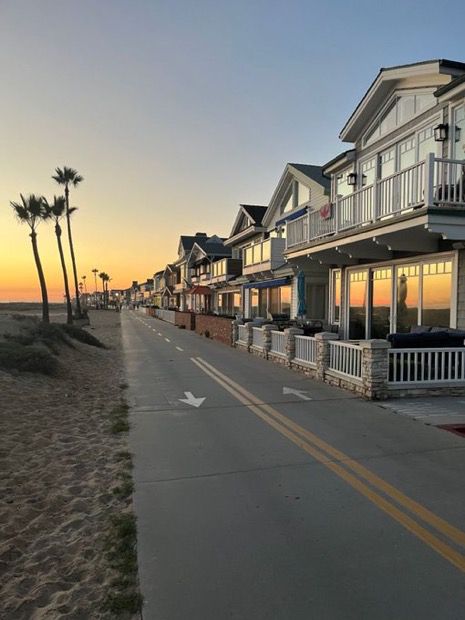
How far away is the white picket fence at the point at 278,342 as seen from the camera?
14.9 meters

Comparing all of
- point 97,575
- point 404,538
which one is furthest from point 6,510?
point 404,538

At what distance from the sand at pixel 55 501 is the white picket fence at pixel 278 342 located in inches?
260

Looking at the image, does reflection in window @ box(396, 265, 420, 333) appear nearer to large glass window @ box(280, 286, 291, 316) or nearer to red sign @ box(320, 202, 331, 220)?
red sign @ box(320, 202, 331, 220)

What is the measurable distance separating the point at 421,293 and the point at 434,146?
3944 mm

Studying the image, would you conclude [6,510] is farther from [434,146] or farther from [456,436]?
[434,146]

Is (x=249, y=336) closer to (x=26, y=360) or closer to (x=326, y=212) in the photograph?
(x=326, y=212)

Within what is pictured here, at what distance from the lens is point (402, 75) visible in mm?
13500

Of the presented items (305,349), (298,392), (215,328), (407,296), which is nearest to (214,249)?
(215,328)

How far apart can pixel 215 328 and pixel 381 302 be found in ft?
40.8

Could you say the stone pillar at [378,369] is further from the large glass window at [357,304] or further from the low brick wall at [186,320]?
the low brick wall at [186,320]

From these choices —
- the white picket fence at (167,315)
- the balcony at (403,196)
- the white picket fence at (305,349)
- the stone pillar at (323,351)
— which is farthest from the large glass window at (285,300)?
the white picket fence at (167,315)

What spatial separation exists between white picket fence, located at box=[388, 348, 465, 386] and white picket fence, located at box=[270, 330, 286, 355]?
5414 millimetres

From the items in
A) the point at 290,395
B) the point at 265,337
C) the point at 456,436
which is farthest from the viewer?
the point at 265,337

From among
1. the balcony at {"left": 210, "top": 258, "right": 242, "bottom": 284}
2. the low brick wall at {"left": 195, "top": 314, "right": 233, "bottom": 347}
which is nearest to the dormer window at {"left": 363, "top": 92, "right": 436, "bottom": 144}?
the low brick wall at {"left": 195, "top": 314, "right": 233, "bottom": 347}
